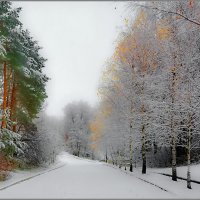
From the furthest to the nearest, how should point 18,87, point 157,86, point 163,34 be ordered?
point 18,87, point 163,34, point 157,86

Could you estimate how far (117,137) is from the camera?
3725 cm

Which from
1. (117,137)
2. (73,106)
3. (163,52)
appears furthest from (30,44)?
(73,106)

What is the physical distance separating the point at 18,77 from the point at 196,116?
733 inches

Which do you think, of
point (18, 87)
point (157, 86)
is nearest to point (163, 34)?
point (157, 86)

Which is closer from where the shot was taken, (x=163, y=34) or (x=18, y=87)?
(x=163, y=34)

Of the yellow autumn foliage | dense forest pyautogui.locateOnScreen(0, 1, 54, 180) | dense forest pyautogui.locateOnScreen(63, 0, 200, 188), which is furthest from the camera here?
dense forest pyautogui.locateOnScreen(0, 1, 54, 180)

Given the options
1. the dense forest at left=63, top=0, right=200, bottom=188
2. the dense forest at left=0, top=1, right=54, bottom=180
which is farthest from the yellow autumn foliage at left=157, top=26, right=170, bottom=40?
the dense forest at left=0, top=1, right=54, bottom=180

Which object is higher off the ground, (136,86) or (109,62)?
(109,62)

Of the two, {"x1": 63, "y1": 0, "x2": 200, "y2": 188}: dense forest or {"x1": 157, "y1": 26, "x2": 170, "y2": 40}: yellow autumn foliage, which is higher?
{"x1": 157, "y1": 26, "x2": 170, "y2": 40}: yellow autumn foliage

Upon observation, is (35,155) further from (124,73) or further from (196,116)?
(196,116)

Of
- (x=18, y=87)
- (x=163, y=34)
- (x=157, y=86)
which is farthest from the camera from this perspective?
(x=18, y=87)

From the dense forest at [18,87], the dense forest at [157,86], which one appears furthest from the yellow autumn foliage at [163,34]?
the dense forest at [18,87]

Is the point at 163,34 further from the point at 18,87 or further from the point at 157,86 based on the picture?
the point at 18,87

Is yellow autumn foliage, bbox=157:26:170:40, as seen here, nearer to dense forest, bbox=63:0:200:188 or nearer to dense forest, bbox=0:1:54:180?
dense forest, bbox=63:0:200:188
